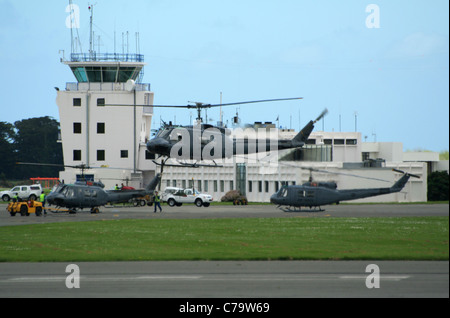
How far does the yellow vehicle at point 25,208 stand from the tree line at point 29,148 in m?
46.5

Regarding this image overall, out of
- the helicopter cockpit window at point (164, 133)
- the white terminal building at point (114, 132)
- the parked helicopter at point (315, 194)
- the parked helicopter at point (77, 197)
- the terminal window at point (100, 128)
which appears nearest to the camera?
the helicopter cockpit window at point (164, 133)

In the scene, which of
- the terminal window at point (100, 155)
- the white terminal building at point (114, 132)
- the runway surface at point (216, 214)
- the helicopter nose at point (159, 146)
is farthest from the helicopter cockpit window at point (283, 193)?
the terminal window at point (100, 155)

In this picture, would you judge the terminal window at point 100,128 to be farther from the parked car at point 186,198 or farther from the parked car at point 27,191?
the parked car at point 186,198

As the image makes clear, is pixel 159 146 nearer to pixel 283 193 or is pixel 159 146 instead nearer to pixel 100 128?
pixel 283 193

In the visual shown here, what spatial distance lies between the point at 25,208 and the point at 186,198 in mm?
19222

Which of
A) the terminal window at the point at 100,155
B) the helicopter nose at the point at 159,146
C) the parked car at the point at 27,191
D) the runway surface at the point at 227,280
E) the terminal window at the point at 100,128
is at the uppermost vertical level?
the terminal window at the point at 100,128

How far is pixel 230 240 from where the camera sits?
1115 inches

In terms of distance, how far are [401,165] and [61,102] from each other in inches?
1675

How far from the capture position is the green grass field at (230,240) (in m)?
23.1

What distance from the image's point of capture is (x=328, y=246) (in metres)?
25.6

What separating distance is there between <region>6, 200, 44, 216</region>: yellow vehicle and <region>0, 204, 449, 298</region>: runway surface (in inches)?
1047

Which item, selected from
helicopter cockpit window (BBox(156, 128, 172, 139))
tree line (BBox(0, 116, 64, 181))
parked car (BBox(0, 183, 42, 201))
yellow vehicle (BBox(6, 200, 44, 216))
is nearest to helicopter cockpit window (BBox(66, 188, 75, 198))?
yellow vehicle (BBox(6, 200, 44, 216))

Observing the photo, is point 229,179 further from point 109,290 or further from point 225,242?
point 109,290

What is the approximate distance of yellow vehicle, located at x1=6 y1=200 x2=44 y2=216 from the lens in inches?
1879
